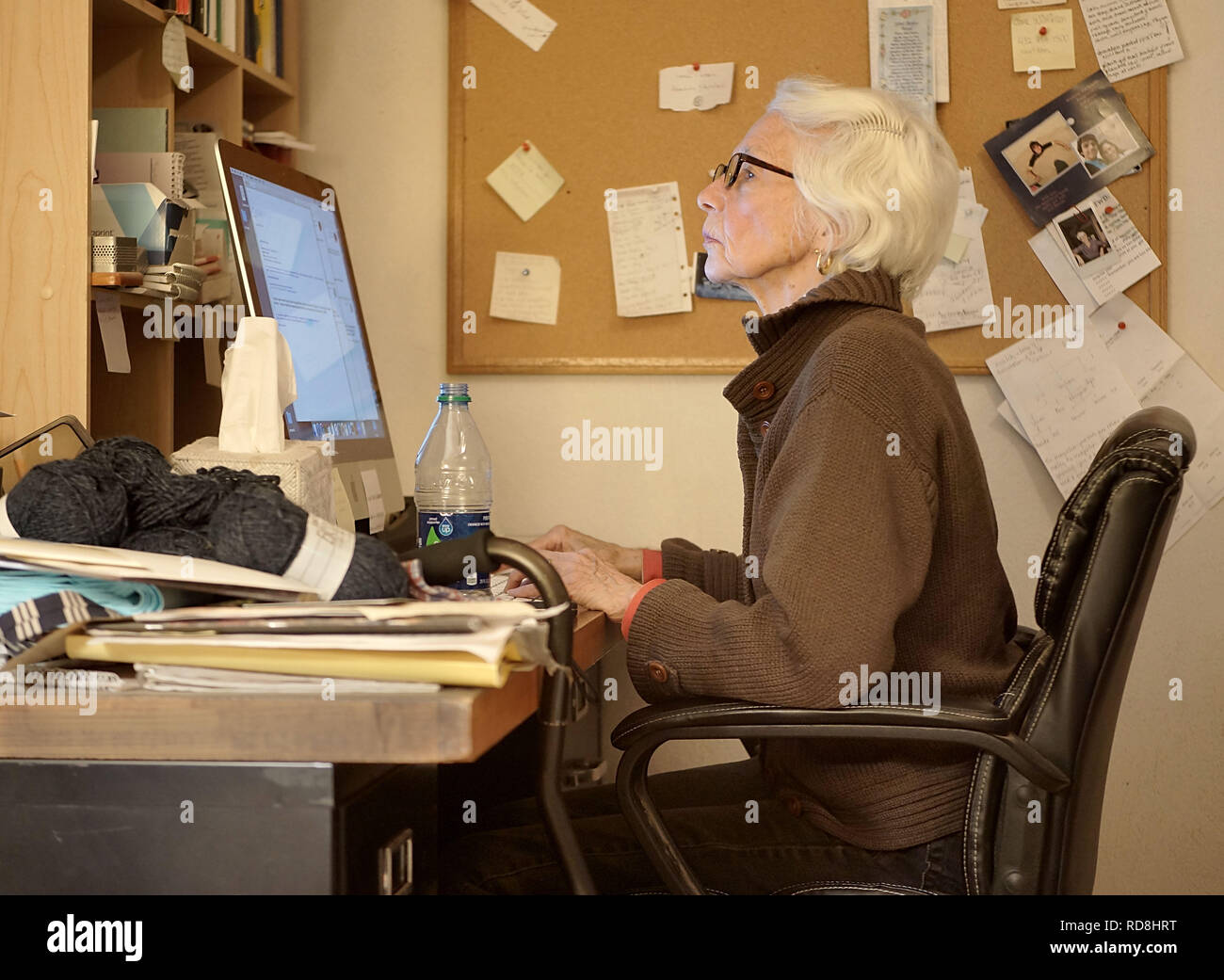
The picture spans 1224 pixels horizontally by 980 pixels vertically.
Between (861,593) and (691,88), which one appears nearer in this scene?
(861,593)

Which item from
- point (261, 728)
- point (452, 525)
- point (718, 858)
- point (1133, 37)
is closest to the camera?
point (261, 728)

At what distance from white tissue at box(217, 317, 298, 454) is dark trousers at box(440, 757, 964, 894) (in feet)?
1.49

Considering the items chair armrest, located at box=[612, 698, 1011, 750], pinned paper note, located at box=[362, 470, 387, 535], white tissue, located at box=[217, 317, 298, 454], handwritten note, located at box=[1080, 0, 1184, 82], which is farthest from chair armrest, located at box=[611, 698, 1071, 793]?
handwritten note, located at box=[1080, 0, 1184, 82]

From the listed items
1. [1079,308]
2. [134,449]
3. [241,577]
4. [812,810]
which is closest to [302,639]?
[241,577]

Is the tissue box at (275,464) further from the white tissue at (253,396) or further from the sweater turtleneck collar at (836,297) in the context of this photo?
the sweater turtleneck collar at (836,297)

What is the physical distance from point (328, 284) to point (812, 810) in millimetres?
970

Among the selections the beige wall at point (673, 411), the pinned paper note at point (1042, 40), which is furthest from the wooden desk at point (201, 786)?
the pinned paper note at point (1042, 40)

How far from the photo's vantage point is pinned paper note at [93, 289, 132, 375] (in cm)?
156

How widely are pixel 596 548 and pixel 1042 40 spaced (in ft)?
4.67

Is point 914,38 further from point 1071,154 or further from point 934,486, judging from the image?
point 934,486

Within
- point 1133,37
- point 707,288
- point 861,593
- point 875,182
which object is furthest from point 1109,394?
point 861,593

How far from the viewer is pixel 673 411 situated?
226cm

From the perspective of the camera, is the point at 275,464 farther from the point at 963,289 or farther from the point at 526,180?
the point at 963,289

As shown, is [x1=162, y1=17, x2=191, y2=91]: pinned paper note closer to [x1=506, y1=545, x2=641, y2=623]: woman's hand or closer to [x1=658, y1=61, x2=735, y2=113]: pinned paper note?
[x1=658, y1=61, x2=735, y2=113]: pinned paper note
